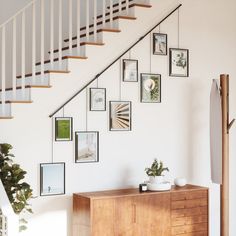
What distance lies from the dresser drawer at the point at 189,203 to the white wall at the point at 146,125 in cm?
52

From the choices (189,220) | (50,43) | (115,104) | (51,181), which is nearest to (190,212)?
(189,220)

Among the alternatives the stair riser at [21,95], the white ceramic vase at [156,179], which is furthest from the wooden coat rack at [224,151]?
the stair riser at [21,95]

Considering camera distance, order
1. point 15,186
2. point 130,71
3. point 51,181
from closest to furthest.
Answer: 1. point 15,186
2. point 51,181
3. point 130,71

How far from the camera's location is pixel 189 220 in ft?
19.0

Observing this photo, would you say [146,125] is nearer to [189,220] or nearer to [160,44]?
[160,44]

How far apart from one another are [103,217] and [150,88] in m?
1.69

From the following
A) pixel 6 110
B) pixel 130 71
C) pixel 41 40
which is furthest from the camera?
pixel 130 71

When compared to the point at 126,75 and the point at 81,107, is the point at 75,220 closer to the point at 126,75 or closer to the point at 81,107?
the point at 81,107

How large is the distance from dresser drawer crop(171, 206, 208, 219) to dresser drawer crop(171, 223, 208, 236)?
128 millimetres

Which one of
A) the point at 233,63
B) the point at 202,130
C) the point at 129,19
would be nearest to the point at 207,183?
the point at 202,130

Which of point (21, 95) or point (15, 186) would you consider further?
point (21, 95)

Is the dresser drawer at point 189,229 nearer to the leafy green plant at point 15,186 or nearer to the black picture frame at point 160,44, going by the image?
the leafy green plant at point 15,186

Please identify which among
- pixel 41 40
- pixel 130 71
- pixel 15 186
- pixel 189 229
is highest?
pixel 41 40

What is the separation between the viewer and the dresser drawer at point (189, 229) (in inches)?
225
